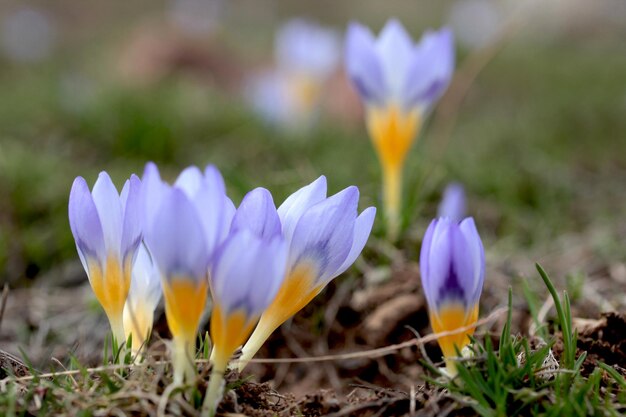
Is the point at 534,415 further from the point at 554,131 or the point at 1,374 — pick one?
the point at 554,131

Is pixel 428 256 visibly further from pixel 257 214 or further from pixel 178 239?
pixel 178 239

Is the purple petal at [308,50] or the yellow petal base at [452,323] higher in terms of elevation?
the purple petal at [308,50]

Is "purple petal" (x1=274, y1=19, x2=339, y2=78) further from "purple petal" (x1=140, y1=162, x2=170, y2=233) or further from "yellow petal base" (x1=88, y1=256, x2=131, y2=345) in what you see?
"purple petal" (x1=140, y1=162, x2=170, y2=233)

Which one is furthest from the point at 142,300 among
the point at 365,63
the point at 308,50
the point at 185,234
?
the point at 308,50

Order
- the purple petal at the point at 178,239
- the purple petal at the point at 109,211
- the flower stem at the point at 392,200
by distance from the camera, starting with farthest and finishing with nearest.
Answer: the flower stem at the point at 392,200 → the purple petal at the point at 109,211 → the purple petal at the point at 178,239

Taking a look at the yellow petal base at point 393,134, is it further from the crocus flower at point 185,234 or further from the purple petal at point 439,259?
the crocus flower at point 185,234

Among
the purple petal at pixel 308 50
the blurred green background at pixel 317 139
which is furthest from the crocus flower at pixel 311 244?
the purple petal at pixel 308 50
